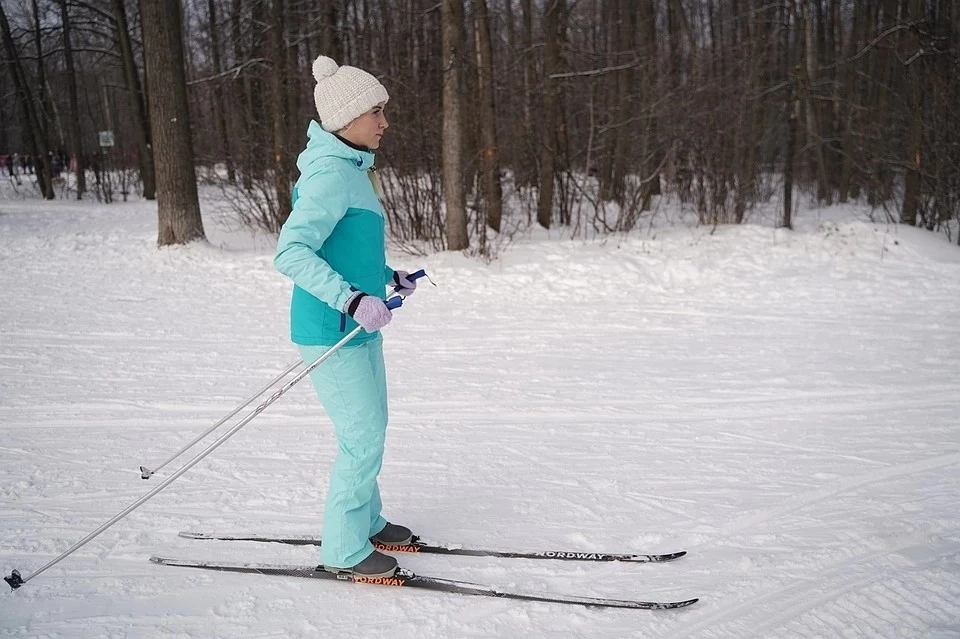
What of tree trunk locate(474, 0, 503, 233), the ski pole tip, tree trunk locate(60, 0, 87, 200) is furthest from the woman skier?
tree trunk locate(60, 0, 87, 200)

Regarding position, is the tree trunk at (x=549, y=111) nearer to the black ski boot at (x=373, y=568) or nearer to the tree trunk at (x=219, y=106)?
the tree trunk at (x=219, y=106)

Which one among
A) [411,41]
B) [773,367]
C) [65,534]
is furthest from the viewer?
[411,41]

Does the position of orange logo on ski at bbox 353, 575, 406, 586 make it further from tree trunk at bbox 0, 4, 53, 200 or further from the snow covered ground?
tree trunk at bbox 0, 4, 53, 200

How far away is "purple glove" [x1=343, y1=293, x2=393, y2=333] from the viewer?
255 centimetres

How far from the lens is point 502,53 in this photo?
17297 millimetres

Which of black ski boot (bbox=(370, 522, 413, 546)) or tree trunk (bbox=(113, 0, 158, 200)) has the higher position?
tree trunk (bbox=(113, 0, 158, 200))

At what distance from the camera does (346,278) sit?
9.16 feet

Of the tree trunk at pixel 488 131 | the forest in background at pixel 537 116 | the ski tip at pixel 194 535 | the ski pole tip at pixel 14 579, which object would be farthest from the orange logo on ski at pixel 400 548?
the tree trunk at pixel 488 131

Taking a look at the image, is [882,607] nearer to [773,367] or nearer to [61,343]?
[773,367]

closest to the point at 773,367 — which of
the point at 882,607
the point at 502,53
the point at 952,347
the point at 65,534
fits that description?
the point at 952,347

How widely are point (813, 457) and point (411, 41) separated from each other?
990 centimetres

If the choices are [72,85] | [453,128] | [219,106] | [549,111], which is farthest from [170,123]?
[72,85]

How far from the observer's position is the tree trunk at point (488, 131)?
11.7 m

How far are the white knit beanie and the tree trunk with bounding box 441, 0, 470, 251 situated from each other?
6906 mm
